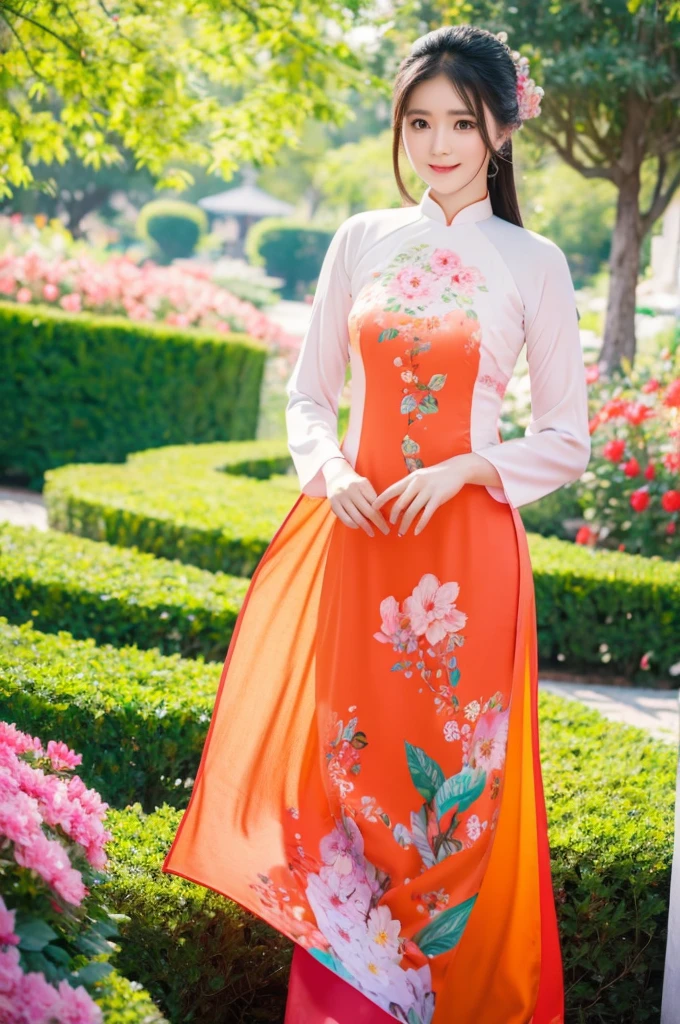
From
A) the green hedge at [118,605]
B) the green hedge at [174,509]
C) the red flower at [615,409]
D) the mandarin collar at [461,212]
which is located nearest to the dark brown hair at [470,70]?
the mandarin collar at [461,212]

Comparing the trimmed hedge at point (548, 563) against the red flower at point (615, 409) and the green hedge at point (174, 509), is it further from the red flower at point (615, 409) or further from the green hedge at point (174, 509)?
the red flower at point (615, 409)

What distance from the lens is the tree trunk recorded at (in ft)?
32.8

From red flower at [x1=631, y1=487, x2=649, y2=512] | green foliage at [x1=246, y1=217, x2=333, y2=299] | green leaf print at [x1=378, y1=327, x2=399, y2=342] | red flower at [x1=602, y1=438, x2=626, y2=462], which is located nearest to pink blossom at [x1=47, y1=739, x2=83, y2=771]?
green leaf print at [x1=378, y1=327, x2=399, y2=342]

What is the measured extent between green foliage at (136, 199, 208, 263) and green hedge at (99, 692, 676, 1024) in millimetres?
42072

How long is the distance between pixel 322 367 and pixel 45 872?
1.14 meters

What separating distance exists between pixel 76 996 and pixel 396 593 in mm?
953

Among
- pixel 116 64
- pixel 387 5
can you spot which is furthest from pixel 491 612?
pixel 387 5

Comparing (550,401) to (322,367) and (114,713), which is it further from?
(114,713)

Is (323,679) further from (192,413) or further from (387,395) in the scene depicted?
(192,413)

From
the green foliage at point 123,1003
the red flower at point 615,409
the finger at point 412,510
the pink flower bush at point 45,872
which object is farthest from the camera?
the red flower at point 615,409

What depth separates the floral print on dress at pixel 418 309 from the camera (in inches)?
86.0

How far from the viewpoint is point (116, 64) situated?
12.9 feet

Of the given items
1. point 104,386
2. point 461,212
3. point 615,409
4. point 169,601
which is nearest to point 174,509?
point 169,601

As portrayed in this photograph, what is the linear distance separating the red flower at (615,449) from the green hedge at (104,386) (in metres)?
3.99
